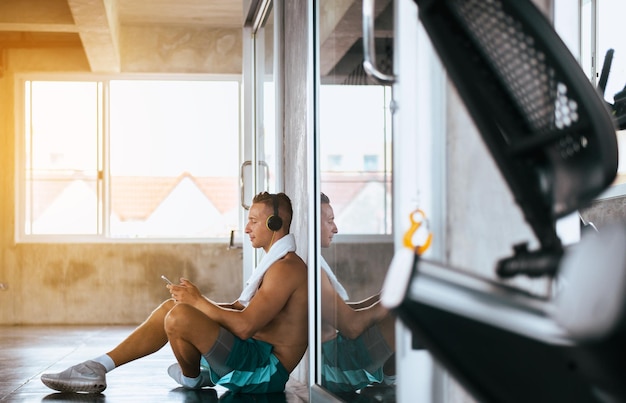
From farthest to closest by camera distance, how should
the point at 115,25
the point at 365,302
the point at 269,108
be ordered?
1. the point at 115,25
2. the point at 269,108
3. the point at 365,302

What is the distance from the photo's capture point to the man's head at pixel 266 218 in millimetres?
3957

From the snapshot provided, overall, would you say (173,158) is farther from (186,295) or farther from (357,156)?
(357,156)

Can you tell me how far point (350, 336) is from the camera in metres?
2.89

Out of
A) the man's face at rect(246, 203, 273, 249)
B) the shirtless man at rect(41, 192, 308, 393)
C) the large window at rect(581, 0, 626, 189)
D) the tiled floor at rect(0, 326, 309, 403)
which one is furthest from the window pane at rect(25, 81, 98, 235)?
the large window at rect(581, 0, 626, 189)

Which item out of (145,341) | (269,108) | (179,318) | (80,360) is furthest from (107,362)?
(269,108)

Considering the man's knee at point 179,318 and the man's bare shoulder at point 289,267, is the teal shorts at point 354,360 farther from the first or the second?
the man's knee at point 179,318

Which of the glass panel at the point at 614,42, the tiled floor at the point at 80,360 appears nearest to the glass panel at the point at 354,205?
the tiled floor at the point at 80,360

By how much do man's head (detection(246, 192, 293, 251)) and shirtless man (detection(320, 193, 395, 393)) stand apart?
56cm

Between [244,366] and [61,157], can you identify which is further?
[61,157]

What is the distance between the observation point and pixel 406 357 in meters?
2.03

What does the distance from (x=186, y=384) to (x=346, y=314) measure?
5.00ft

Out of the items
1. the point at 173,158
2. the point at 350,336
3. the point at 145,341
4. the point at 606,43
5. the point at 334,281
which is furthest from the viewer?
the point at 173,158

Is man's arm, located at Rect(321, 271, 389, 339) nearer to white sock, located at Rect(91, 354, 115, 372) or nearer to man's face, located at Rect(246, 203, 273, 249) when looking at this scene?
man's face, located at Rect(246, 203, 273, 249)

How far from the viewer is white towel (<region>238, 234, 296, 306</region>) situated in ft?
12.6
